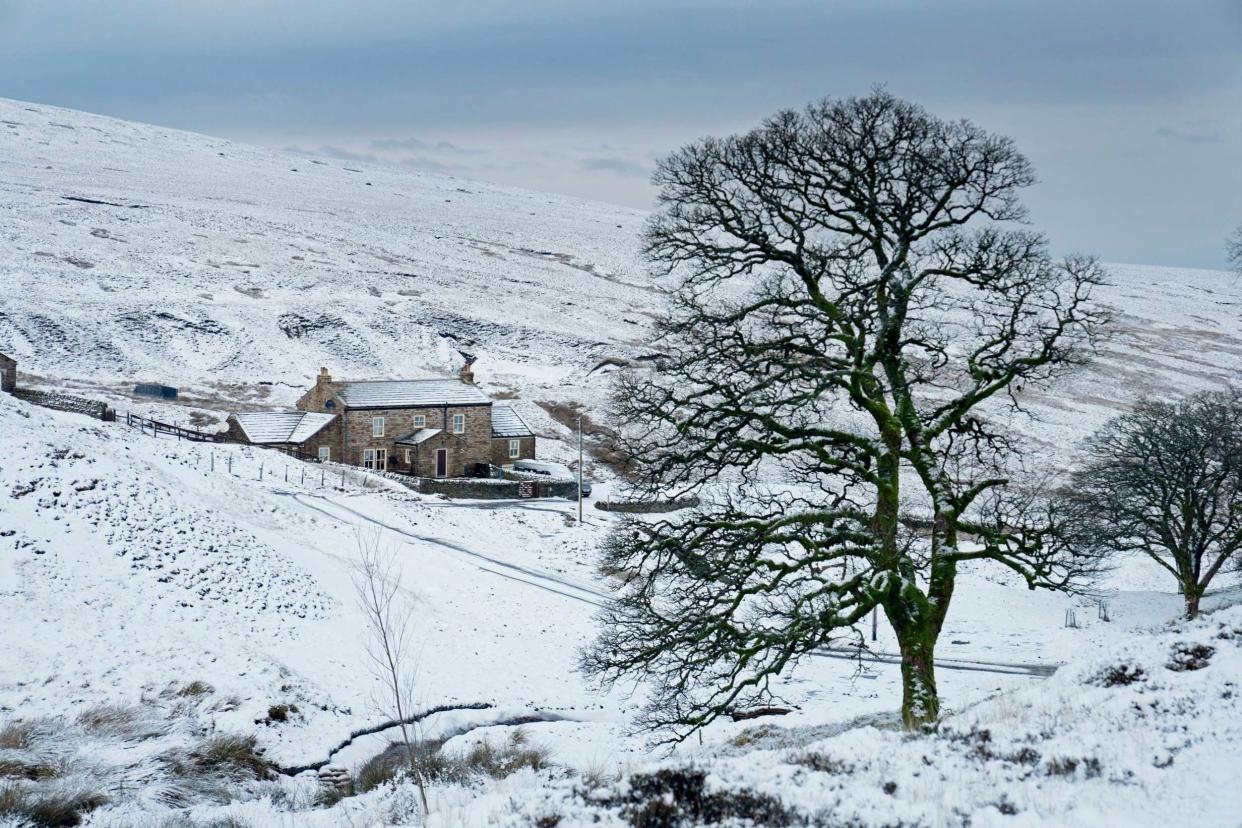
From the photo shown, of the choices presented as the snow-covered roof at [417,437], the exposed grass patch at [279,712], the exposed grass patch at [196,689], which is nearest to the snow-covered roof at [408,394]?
the snow-covered roof at [417,437]

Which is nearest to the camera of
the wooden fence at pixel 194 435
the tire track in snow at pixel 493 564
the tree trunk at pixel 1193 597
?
the tree trunk at pixel 1193 597

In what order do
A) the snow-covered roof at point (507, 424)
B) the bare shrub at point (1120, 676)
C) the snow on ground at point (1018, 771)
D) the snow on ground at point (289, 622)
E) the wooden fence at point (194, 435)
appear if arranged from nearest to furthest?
the snow on ground at point (1018, 771), the bare shrub at point (1120, 676), the snow on ground at point (289, 622), the wooden fence at point (194, 435), the snow-covered roof at point (507, 424)

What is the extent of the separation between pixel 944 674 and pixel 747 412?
19.7 meters

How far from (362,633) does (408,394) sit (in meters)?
32.9

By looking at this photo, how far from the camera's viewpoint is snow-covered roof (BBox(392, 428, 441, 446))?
2372 inches

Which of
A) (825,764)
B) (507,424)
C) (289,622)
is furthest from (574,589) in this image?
(825,764)

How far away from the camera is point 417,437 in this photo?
6066 centimetres

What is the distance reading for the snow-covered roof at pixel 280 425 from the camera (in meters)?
57.3

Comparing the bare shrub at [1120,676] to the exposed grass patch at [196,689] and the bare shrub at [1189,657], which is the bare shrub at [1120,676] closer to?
the bare shrub at [1189,657]

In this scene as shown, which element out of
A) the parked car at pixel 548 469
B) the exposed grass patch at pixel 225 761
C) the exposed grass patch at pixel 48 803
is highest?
the parked car at pixel 548 469

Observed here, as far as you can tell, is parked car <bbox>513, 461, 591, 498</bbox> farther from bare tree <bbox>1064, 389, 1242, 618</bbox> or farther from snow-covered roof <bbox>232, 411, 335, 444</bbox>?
bare tree <bbox>1064, 389, 1242, 618</bbox>

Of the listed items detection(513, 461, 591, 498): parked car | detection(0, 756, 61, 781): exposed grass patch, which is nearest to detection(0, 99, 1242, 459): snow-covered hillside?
detection(513, 461, 591, 498): parked car

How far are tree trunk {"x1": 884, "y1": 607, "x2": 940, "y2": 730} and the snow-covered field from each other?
852 millimetres

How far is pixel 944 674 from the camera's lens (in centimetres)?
3005
